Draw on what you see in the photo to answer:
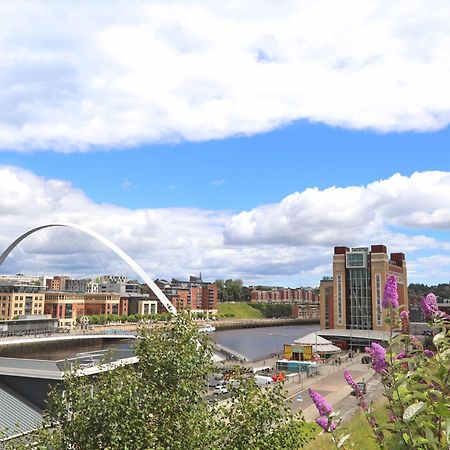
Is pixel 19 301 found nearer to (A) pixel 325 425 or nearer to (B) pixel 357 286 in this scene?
(B) pixel 357 286

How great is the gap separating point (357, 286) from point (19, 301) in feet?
278

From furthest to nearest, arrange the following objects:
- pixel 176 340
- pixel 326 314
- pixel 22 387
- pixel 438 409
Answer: pixel 326 314
pixel 22 387
pixel 176 340
pixel 438 409

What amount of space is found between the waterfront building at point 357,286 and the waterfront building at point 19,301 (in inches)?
3014

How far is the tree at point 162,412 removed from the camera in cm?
1052

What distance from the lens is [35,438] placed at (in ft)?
40.0

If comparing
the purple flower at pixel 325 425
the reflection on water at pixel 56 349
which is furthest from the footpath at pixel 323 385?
the purple flower at pixel 325 425

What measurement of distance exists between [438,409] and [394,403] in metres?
0.69

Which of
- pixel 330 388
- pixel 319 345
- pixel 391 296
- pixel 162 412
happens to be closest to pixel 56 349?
pixel 319 345

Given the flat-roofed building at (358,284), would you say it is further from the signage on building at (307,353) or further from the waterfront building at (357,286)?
the signage on building at (307,353)

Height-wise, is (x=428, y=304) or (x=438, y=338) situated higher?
(x=428, y=304)

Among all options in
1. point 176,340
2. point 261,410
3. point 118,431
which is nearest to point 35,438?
point 118,431

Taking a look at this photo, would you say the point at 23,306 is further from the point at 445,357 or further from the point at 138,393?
the point at 445,357

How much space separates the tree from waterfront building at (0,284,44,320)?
386 feet

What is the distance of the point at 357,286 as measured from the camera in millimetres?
96562
